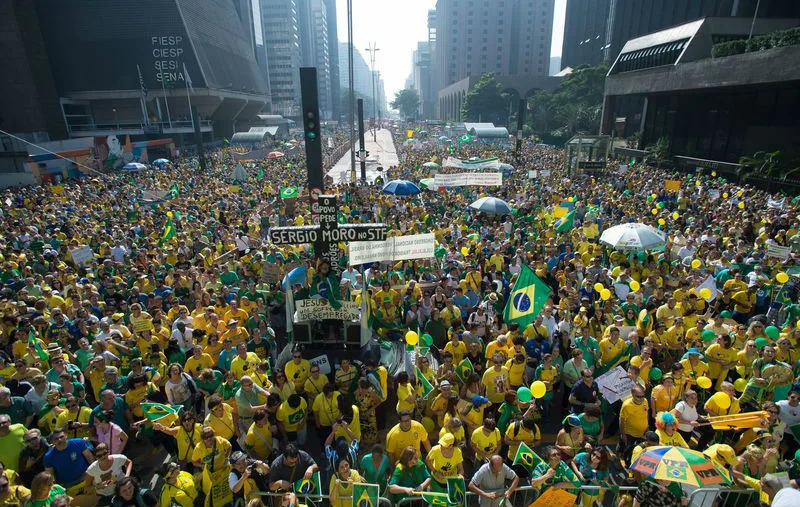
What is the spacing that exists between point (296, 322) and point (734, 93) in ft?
113

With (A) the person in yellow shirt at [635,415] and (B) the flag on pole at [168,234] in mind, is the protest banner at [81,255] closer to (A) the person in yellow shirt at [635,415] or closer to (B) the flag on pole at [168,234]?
(B) the flag on pole at [168,234]

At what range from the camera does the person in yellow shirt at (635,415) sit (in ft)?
19.4

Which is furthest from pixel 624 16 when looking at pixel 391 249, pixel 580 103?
pixel 391 249

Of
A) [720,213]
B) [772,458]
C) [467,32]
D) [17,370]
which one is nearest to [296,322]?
[17,370]

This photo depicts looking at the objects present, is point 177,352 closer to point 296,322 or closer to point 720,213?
point 296,322

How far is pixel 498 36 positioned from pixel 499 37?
415 mm

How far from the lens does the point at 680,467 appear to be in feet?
14.1

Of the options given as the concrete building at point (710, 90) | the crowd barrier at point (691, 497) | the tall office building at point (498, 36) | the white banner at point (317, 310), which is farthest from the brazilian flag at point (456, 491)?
the tall office building at point (498, 36)

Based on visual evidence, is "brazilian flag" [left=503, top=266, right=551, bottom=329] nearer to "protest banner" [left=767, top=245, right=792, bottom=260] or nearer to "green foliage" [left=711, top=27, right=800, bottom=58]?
"protest banner" [left=767, top=245, right=792, bottom=260]

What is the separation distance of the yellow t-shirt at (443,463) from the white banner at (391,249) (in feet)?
12.7

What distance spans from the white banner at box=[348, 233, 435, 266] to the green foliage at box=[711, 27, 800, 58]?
23.2 meters

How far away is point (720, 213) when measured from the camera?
16.1 meters

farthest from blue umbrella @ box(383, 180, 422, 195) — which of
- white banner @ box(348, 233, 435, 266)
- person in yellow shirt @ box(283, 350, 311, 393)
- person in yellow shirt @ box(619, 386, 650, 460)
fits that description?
person in yellow shirt @ box(619, 386, 650, 460)

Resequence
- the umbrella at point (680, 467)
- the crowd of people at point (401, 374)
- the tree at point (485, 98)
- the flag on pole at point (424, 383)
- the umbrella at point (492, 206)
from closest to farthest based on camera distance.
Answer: the umbrella at point (680, 467), the crowd of people at point (401, 374), the flag on pole at point (424, 383), the umbrella at point (492, 206), the tree at point (485, 98)
